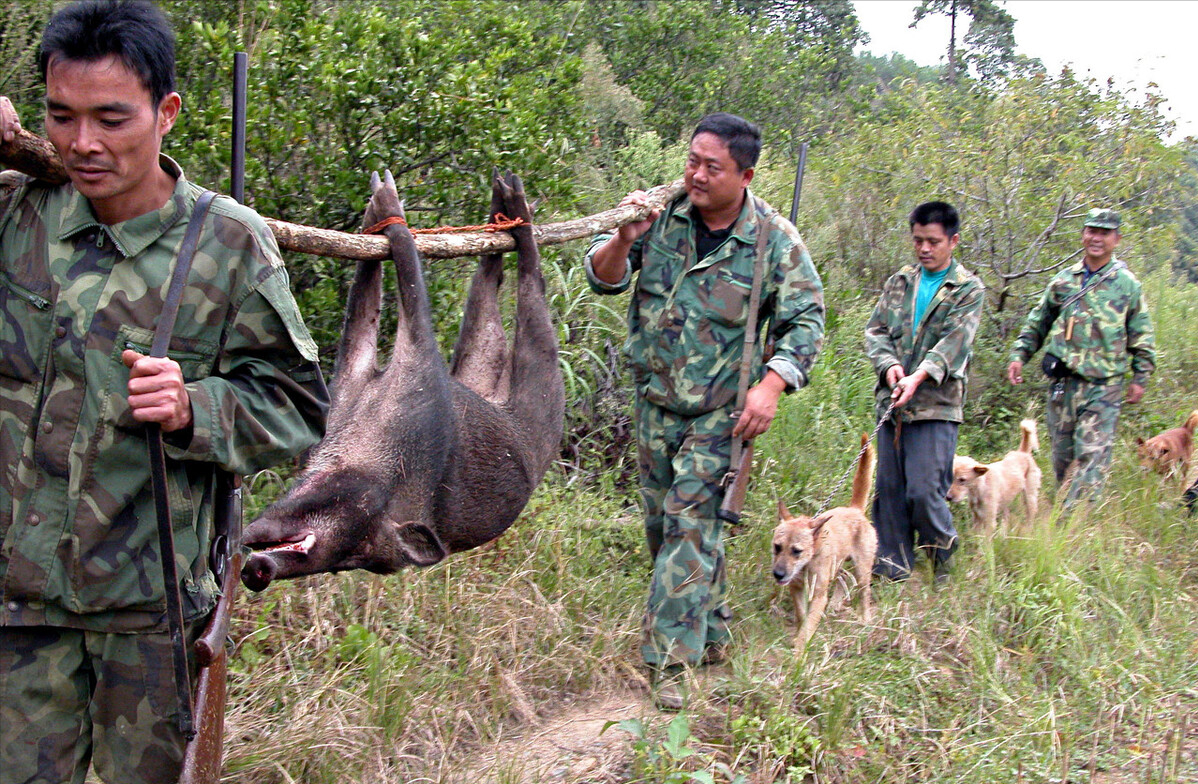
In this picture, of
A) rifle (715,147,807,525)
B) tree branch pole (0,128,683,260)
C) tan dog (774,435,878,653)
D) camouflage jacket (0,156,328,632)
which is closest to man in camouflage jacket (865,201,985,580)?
tan dog (774,435,878,653)

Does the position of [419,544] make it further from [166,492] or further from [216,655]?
[166,492]

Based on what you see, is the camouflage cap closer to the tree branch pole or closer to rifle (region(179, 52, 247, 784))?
the tree branch pole

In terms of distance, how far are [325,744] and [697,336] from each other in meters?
2.37

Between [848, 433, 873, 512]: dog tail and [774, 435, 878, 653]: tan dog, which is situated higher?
[848, 433, 873, 512]: dog tail

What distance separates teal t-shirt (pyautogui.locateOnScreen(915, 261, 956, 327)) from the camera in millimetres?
6434

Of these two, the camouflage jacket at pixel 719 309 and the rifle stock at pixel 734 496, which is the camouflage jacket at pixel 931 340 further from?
the rifle stock at pixel 734 496

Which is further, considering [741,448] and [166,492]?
[741,448]

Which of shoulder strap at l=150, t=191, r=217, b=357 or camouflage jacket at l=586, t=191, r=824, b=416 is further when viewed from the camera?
camouflage jacket at l=586, t=191, r=824, b=416

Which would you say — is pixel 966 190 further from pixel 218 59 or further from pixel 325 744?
pixel 325 744

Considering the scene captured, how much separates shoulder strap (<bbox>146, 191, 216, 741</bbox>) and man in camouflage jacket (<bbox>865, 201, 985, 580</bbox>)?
459 cm

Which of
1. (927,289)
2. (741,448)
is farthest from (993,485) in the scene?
(741,448)

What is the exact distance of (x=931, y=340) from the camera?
21.0 ft

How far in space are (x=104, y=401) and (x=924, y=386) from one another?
16.8ft

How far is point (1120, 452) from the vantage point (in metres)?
8.56
